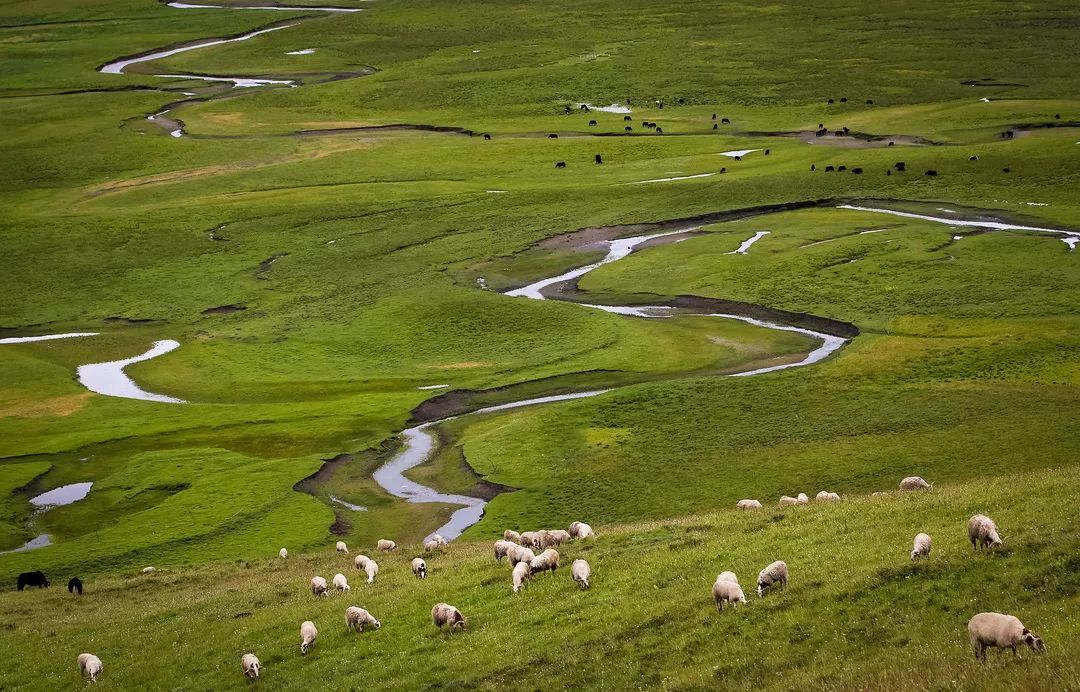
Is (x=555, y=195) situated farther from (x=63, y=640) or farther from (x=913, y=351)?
(x=63, y=640)

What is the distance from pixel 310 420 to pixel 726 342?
25352 millimetres

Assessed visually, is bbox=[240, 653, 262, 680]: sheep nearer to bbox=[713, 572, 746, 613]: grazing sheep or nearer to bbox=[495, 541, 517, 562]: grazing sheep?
bbox=[495, 541, 517, 562]: grazing sheep

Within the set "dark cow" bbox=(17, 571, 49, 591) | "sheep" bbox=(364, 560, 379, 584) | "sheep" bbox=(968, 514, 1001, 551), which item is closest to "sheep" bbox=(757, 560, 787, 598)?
"sheep" bbox=(968, 514, 1001, 551)

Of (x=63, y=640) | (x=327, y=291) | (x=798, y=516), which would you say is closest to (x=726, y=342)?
(x=327, y=291)

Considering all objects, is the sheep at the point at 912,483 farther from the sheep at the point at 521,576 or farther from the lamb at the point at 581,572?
the sheep at the point at 521,576

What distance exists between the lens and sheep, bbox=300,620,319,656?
88.6 ft

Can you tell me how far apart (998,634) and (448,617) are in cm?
1264

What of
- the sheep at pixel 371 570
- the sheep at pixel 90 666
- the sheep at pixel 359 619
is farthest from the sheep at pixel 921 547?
the sheep at pixel 90 666

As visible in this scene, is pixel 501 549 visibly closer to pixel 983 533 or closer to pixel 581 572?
pixel 581 572

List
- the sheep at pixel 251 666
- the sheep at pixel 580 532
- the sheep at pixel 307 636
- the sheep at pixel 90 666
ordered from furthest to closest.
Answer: the sheep at pixel 580 532 < the sheep at pixel 90 666 < the sheep at pixel 307 636 < the sheep at pixel 251 666

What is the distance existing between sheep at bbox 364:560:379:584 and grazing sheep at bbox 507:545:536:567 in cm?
447

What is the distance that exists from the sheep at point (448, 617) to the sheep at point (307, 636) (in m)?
2.88

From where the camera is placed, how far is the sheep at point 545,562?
29.0 metres

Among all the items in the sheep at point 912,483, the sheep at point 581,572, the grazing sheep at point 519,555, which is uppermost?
the sheep at point 581,572
